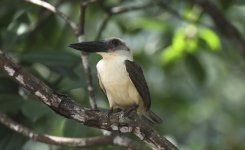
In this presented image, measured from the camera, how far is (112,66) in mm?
3928

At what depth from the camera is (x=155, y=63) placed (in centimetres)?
697

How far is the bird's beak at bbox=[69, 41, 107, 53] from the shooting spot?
3855mm

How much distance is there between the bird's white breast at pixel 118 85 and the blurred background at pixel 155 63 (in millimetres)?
299

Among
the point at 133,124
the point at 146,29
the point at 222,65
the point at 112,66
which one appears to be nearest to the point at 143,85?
the point at 112,66

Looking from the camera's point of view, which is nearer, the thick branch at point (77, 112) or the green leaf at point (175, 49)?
the thick branch at point (77, 112)

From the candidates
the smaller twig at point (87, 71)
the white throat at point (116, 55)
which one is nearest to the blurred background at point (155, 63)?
the smaller twig at point (87, 71)

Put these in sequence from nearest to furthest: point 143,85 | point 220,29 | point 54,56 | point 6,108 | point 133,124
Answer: point 133,124
point 143,85
point 6,108
point 54,56
point 220,29

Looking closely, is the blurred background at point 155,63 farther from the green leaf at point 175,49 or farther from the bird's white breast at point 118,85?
the bird's white breast at point 118,85

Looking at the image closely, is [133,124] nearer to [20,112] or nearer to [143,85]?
[143,85]

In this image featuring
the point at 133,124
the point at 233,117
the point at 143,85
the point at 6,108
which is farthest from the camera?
the point at 233,117

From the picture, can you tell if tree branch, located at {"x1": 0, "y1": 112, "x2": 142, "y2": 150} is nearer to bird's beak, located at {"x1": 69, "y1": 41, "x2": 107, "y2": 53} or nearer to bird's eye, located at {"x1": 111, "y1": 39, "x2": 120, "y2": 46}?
bird's beak, located at {"x1": 69, "y1": 41, "x2": 107, "y2": 53}

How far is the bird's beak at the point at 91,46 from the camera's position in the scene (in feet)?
12.6

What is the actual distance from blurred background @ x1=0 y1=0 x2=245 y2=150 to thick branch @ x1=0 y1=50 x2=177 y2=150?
637 millimetres

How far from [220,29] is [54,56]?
1.58 metres
